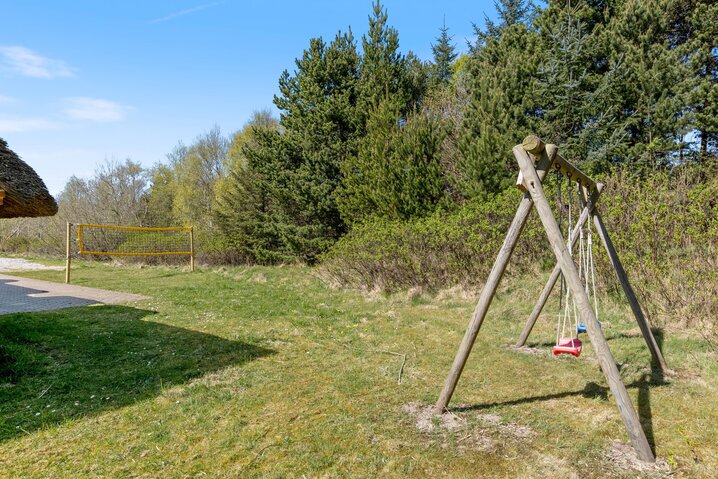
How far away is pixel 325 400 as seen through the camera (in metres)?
3.52

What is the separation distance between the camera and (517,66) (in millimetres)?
9547

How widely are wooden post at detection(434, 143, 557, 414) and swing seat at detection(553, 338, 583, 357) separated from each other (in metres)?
0.74

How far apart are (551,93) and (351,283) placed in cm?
658

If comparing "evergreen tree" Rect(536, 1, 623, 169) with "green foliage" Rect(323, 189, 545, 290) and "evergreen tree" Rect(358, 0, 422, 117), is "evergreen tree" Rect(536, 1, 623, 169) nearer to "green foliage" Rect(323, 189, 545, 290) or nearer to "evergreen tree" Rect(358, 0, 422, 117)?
"green foliage" Rect(323, 189, 545, 290)

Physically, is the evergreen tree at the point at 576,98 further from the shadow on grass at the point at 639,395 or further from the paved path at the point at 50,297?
the paved path at the point at 50,297

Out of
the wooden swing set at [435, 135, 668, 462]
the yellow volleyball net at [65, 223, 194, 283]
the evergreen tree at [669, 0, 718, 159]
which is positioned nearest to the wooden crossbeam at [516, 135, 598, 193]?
the wooden swing set at [435, 135, 668, 462]

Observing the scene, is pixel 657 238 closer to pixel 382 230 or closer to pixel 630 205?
pixel 630 205

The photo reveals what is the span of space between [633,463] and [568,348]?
0.91 meters

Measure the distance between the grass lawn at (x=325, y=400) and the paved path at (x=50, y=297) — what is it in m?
1.42

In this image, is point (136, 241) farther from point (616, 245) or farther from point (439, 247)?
point (616, 245)

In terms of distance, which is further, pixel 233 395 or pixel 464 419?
pixel 233 395

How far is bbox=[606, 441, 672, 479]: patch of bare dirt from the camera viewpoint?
2.42 meters

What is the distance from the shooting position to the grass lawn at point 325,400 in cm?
256

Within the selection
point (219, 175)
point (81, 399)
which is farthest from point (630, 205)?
point (219, 175)
